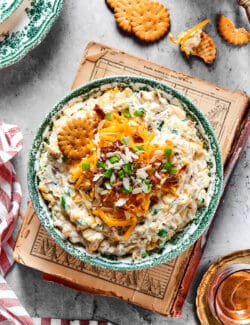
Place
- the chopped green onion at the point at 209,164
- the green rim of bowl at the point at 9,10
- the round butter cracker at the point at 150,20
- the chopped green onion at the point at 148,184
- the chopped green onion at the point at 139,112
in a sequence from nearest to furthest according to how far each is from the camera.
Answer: the chopped green onion at the point at 148,184 < the chopped green onion at the point at 139,112 < the chopped green onion at the point at 209,164 < the green rim of bowl at the point at 9,10 < the round butter cracker at the point at 150,20

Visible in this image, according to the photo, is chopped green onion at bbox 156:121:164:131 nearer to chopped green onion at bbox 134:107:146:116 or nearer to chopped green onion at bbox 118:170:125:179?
chopped green onion at bbox 134:107:146:116

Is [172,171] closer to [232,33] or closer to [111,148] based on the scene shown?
[111,148]

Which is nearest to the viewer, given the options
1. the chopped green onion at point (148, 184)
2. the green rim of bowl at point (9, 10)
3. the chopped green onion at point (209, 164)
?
the chopped green onion at point (148, 184)

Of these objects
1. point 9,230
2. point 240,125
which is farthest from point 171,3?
point 9,230

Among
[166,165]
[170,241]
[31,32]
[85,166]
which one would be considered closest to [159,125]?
[166,165]

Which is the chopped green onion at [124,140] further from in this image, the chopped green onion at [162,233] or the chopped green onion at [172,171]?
the chopped green onion at [162,233]

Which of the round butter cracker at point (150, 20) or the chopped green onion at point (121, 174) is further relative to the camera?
the round butter cracker at point (150, 20)

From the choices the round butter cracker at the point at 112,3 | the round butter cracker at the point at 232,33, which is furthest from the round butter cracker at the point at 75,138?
the round butter cracker at the point at 232,33
